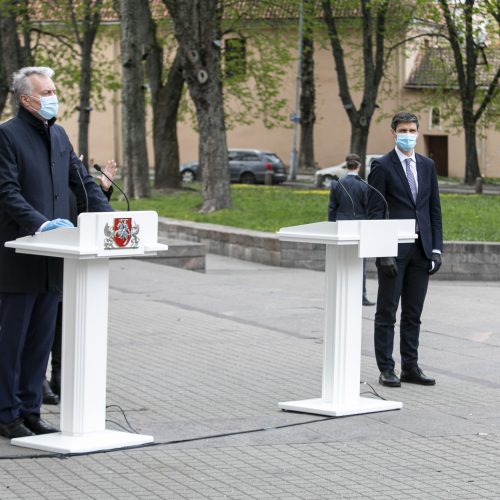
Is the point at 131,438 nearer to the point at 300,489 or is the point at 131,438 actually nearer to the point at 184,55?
the point at 300,489

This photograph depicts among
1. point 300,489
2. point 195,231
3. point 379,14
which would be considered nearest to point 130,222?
point 300,489

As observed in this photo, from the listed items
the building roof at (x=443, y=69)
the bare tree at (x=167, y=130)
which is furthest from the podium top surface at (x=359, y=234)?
the building roof at (x=443, y=69)

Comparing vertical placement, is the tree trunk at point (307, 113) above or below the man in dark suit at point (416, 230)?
above

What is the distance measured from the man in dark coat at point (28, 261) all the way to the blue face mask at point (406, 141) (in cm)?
285

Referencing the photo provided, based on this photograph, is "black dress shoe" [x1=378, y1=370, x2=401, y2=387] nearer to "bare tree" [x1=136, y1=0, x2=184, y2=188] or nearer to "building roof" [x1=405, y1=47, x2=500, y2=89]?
"bare tree" [x1=136, y1=0, x2=184, y2=188]

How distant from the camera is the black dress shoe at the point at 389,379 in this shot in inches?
364

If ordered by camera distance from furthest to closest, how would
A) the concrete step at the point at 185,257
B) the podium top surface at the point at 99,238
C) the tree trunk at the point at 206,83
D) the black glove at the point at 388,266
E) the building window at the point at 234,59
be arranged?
the building window at the point at 234,59 < the tree trunk at the point at 206,83 < the concrete step at the point at 185,257 < the black glove at the point at 388,266 < the podium top surface at the point at 99,238

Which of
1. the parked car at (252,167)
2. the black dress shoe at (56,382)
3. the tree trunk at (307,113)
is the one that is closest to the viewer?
the black dress shoe at (56,382)

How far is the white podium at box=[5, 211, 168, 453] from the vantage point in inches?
265

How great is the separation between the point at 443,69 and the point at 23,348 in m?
44.8

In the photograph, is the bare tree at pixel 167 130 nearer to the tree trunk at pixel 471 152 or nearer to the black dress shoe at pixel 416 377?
the tree trunk at pixel 471 152

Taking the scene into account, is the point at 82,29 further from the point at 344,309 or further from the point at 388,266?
the point at 344,309

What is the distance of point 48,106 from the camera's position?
23.2 feet

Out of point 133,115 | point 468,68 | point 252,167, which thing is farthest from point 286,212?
point 252,167
